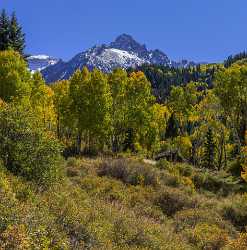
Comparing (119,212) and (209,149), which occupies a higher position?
(119,212)

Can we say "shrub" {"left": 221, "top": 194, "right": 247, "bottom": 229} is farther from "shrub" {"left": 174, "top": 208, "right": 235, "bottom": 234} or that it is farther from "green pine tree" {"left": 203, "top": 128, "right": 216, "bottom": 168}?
"green pine tree" {"left": 203, "top": 128, "right": 216, "bottom": 168}

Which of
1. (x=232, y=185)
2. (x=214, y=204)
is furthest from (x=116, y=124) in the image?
(x=214, y=204)

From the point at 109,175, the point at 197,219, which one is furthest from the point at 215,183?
the point at 197,219

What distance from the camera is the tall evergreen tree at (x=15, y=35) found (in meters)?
51.2

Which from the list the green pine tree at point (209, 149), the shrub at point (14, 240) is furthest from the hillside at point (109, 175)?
the green pine tree at point (209, 149)

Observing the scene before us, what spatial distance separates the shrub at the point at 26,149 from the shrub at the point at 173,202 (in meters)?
9.58

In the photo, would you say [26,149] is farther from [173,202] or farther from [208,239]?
[173,202]

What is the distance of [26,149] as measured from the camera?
58.1 ft

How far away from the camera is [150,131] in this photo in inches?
2483

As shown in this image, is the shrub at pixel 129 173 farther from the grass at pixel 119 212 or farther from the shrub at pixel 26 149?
the shrub at pixel 26 149

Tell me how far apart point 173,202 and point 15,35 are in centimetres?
3387

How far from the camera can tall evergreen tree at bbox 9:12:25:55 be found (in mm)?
51188

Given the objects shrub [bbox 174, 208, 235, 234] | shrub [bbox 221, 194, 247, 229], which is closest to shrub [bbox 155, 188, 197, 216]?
shrub [bbox 174, 208, 235, 234]

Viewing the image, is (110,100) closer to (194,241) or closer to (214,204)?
(214,204)
